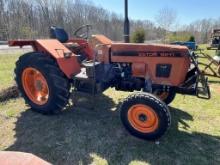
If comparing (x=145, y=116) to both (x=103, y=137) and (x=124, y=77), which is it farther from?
(x=124, y=77)

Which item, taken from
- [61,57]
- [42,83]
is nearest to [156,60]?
[61,57]

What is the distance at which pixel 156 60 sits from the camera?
12.2 ft

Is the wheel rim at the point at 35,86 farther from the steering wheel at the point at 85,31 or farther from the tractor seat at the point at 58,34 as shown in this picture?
the steering wheel at the point at 85,31

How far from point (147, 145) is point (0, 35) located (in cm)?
3087

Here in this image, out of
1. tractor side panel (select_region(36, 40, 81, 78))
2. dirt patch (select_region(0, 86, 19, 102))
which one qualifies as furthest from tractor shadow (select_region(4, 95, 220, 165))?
dirt patch (select_region(0, 86, 19, 102))

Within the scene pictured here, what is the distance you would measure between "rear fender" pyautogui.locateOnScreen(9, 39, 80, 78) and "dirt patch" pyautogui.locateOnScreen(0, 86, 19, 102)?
139cm

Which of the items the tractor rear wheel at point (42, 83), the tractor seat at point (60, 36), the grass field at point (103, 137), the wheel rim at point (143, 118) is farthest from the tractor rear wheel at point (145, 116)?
the tractor seat at point (60, 36)

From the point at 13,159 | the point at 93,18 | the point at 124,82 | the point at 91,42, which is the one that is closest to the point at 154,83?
the point at 124,82

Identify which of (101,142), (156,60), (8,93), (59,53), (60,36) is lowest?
(101,142)

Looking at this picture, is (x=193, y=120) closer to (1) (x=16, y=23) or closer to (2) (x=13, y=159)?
(2) (x=13, y=159)

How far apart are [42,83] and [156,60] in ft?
7.14

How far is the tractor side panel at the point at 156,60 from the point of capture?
3562 millimetres

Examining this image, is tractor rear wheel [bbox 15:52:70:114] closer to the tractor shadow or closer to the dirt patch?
the tractor shadow

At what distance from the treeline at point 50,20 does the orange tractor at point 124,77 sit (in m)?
24.7
